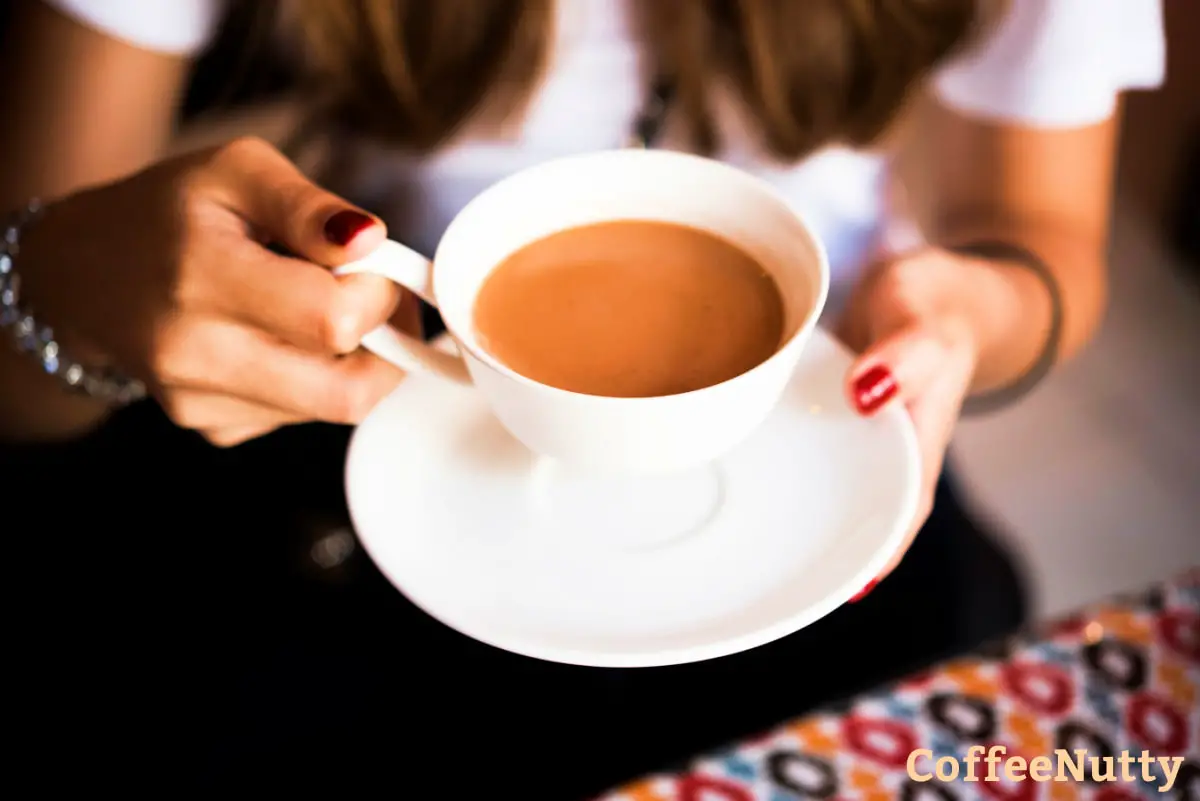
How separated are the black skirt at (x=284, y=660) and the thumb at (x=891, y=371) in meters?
0.28

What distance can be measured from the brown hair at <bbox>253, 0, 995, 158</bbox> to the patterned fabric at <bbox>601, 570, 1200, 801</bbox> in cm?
46

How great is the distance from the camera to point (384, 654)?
819 millimetres

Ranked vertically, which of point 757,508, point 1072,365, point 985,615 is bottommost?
point 1072,365

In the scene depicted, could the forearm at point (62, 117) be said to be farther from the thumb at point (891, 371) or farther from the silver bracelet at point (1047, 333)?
the silver bracelet at point (1047, 333)

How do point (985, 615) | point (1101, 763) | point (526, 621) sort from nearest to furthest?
point (526, 621)
point (1101, 763)
point (985, 615)

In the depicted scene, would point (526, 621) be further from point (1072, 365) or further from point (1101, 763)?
point (1072, 365)

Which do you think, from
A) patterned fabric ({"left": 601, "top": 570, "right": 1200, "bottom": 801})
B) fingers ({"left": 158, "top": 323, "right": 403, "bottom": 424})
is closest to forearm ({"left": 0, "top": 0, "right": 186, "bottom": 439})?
fingers ({"left": 158, "top": 323, "right": 403, "bottom": 424})

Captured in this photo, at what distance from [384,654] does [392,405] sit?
10.3 inches

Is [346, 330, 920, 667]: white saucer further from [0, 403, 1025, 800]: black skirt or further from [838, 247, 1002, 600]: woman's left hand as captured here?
[0, 403, 1025, 800]: black skirt

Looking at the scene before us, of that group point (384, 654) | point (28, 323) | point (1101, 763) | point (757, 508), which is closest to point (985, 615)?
point (1101, 763)

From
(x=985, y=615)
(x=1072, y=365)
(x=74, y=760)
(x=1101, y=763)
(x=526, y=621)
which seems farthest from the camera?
(x=1072, y=365)

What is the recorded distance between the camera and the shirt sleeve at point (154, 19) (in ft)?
2.51

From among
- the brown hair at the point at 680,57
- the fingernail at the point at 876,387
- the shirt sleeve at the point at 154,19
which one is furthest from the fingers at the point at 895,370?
the shirt sleeve at the point at 154,19

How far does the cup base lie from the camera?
60 centimetres
